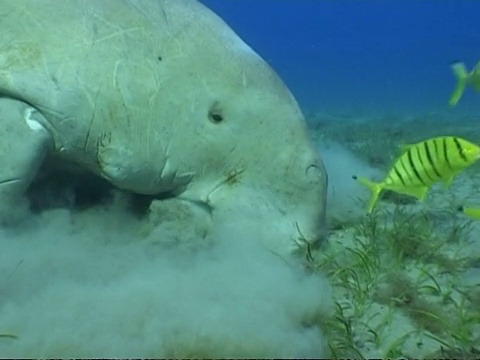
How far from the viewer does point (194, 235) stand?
4.04 meters

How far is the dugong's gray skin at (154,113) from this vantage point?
12.6ft

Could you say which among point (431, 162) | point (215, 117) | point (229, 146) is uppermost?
point (431, 162)

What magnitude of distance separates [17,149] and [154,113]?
37.3 inches

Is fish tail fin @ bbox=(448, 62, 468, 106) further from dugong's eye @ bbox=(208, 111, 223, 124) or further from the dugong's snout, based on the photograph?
dugong's eye @ bbox=(208, 111, 223, 124)

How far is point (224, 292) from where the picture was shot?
324 cm

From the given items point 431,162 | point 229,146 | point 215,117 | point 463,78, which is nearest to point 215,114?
point 215,117

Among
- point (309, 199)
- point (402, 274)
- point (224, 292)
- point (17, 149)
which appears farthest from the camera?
point (309, 199)

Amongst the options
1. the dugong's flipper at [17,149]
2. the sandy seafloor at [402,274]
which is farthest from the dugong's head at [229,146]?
the dugong's flipper at [17,149]

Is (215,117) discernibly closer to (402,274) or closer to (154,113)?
(154,113)

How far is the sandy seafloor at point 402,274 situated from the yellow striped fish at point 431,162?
24.3 inches

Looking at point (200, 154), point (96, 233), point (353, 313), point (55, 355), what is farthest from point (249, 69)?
point (55, 355)

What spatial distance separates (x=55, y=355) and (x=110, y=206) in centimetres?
191

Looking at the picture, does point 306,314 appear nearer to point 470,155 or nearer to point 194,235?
point 194,235

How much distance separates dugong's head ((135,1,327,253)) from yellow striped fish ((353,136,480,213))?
1.93 feet
